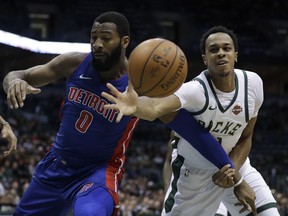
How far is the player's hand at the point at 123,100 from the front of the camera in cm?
410

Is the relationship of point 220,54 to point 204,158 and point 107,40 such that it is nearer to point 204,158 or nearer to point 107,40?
point 204,158

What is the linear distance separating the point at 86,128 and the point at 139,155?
13.3 m

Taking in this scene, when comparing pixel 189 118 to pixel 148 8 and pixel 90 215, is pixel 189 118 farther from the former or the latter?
pixel 148 8

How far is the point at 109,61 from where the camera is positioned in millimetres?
4828

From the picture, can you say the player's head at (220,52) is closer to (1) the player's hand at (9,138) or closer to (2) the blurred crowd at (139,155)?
(1) the player's hand at (9,138)

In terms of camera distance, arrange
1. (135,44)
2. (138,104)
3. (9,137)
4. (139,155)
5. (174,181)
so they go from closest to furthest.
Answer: (138,104) → (9,137) → (174,181) → (139,155) → (135,44)

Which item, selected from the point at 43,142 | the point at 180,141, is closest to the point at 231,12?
the point at 43,142

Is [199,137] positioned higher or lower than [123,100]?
lower

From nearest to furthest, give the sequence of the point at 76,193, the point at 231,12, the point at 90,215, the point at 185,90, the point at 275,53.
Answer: the point at 90,215 → the point at 76,193 → the point at 185,90 → the point at 275,53 → the point at 231,12

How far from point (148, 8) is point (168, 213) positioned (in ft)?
71.1

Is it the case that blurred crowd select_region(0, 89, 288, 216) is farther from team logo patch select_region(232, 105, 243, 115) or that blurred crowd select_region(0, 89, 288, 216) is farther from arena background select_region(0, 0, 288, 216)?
team logo patch select_region(232, 105, 243, 115)

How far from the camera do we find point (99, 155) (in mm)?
4863

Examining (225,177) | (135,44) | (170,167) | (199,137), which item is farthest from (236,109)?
(135,44)

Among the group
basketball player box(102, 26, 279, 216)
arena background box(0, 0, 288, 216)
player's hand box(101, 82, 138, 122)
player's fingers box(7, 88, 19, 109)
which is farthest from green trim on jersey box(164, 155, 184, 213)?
arena background box(0, 0, 288, 216)
